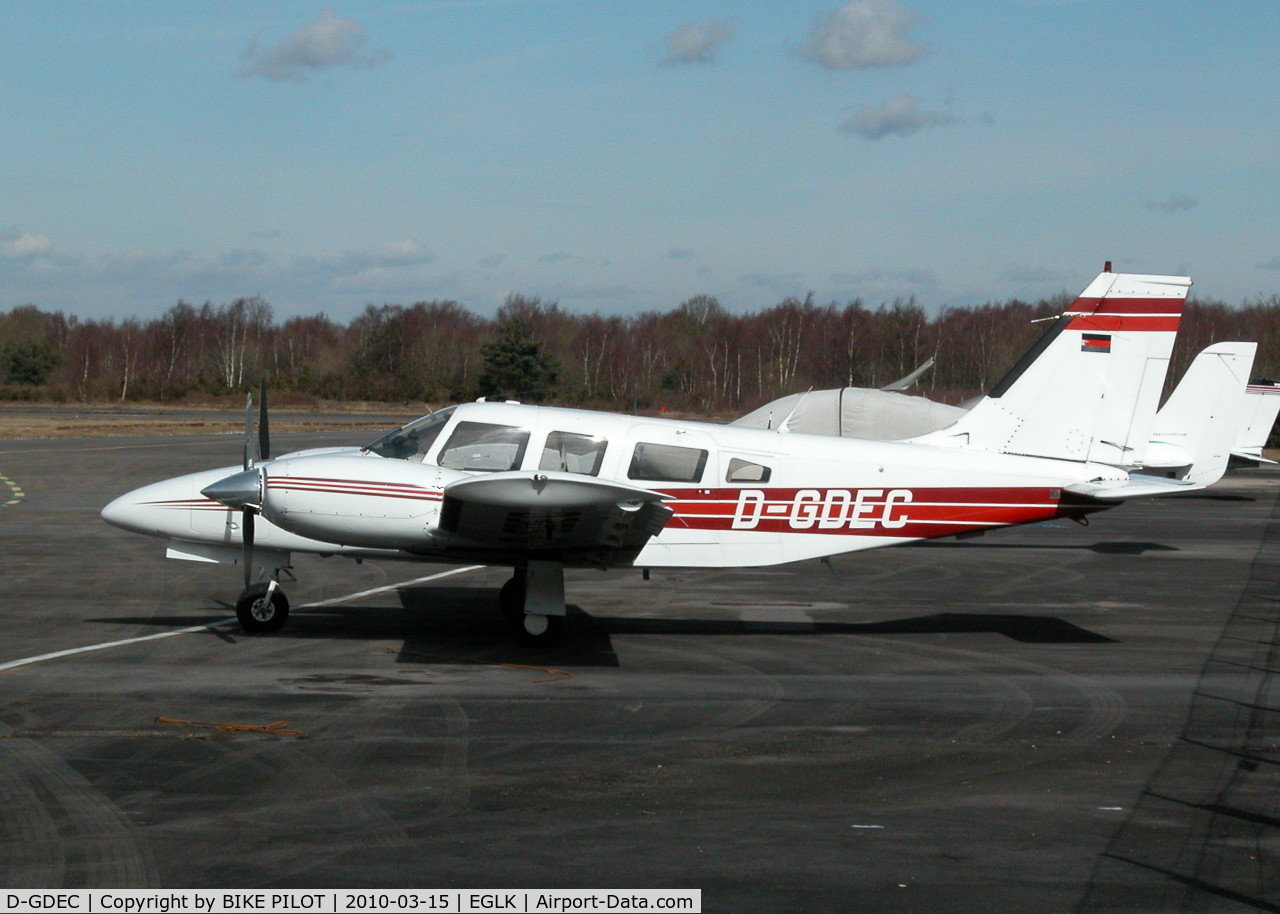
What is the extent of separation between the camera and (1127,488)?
1230 cm

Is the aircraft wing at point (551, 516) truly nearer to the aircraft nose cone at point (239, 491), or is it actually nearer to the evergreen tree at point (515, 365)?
the aircraft nose cone at point (239, 491)

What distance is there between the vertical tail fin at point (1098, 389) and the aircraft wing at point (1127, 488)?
1.99 feet

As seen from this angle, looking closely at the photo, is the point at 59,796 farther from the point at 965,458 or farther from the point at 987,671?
the point at 965,458

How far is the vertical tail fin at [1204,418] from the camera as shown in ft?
77.0

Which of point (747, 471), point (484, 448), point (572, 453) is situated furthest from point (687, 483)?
point (484, 448)

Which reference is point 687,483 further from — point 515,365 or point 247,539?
point 515,365

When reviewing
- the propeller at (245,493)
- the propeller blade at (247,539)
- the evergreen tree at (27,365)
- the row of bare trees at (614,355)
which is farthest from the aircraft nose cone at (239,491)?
the evergreen tree at (27,365)

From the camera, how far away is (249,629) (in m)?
12.4

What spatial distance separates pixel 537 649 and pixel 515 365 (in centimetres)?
5459

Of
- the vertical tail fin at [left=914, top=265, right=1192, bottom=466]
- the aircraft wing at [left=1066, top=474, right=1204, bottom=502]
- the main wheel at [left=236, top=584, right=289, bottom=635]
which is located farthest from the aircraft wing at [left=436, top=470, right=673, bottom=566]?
the aircraft wing at [left=1066, top=474, right=1204, bottom=502]

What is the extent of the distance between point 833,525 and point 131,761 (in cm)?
716

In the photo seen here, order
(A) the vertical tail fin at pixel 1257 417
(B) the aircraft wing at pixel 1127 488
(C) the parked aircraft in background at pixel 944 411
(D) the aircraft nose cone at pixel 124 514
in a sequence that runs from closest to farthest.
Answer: (B) the aircraft wing at pixel 1127 488 < (D) the aircraft nose cone at pixel 124 514 < (C) the parked aircraft in background at pixel 944 411 < (A) the vertical tail fin at pixel 1257 417

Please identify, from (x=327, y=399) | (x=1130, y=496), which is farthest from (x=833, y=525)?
(x=327, y=399)

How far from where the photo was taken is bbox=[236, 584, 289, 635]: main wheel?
12.4 m
